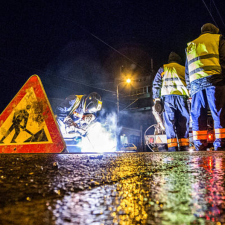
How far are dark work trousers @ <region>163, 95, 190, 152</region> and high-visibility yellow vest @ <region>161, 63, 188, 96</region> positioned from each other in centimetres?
12

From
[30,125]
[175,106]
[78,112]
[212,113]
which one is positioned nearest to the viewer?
[30,125]

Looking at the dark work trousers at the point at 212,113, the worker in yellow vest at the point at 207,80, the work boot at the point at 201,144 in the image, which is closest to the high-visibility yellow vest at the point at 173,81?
the worker in yellow vest at the point at 207,80

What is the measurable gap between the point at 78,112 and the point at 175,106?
6.41m

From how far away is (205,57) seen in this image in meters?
3.84

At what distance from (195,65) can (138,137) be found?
25.6m

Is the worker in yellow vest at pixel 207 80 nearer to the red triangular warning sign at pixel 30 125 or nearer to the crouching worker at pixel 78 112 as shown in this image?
the red triangular warning sign at pixel 30 125

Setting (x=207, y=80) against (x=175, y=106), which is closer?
(x=207, y=80)

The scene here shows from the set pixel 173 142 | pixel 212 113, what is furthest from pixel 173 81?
pixel 212 113

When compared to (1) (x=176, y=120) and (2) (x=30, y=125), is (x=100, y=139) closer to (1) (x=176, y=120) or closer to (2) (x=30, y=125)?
(1) (x=176, y=120)

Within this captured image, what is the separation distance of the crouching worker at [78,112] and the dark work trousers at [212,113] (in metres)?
6.54

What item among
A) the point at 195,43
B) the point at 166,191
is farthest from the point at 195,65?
the point at 166,191

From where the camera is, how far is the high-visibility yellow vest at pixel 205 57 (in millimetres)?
3740

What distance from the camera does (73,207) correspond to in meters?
0.36

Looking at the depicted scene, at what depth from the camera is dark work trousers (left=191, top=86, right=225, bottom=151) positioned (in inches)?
135
